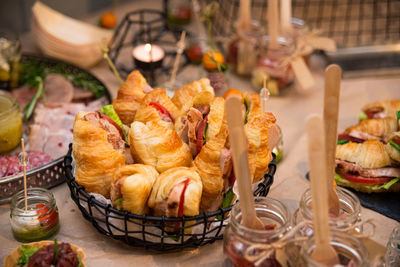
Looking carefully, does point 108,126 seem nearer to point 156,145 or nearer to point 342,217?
point 156,145

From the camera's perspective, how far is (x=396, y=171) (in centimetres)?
129

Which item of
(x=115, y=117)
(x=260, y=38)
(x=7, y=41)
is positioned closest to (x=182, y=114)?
(x=115, y=117)

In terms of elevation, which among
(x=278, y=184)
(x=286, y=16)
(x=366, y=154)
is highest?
(x=286, y=16)

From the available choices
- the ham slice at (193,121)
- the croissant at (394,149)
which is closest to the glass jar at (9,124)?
the ham slice at (193,121)

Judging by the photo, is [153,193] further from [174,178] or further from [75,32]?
[75,32]

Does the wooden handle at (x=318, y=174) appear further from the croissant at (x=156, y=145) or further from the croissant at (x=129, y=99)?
the croissant at (x=129, y=99)

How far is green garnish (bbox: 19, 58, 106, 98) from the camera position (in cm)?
174

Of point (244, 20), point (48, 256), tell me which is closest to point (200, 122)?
point (48, 256)

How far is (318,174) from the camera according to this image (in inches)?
30.2

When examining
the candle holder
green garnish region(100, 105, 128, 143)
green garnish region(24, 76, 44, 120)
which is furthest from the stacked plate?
green garnish region(100, 105, 128, 143)

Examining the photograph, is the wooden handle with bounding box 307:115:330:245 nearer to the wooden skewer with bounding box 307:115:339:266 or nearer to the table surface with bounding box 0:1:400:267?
the wooden skewer with bounding box 307:115:339:266

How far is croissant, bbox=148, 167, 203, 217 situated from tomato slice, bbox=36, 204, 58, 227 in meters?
0.28

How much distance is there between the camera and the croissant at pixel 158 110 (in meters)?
1.16

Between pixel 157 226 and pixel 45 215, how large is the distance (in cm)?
31
